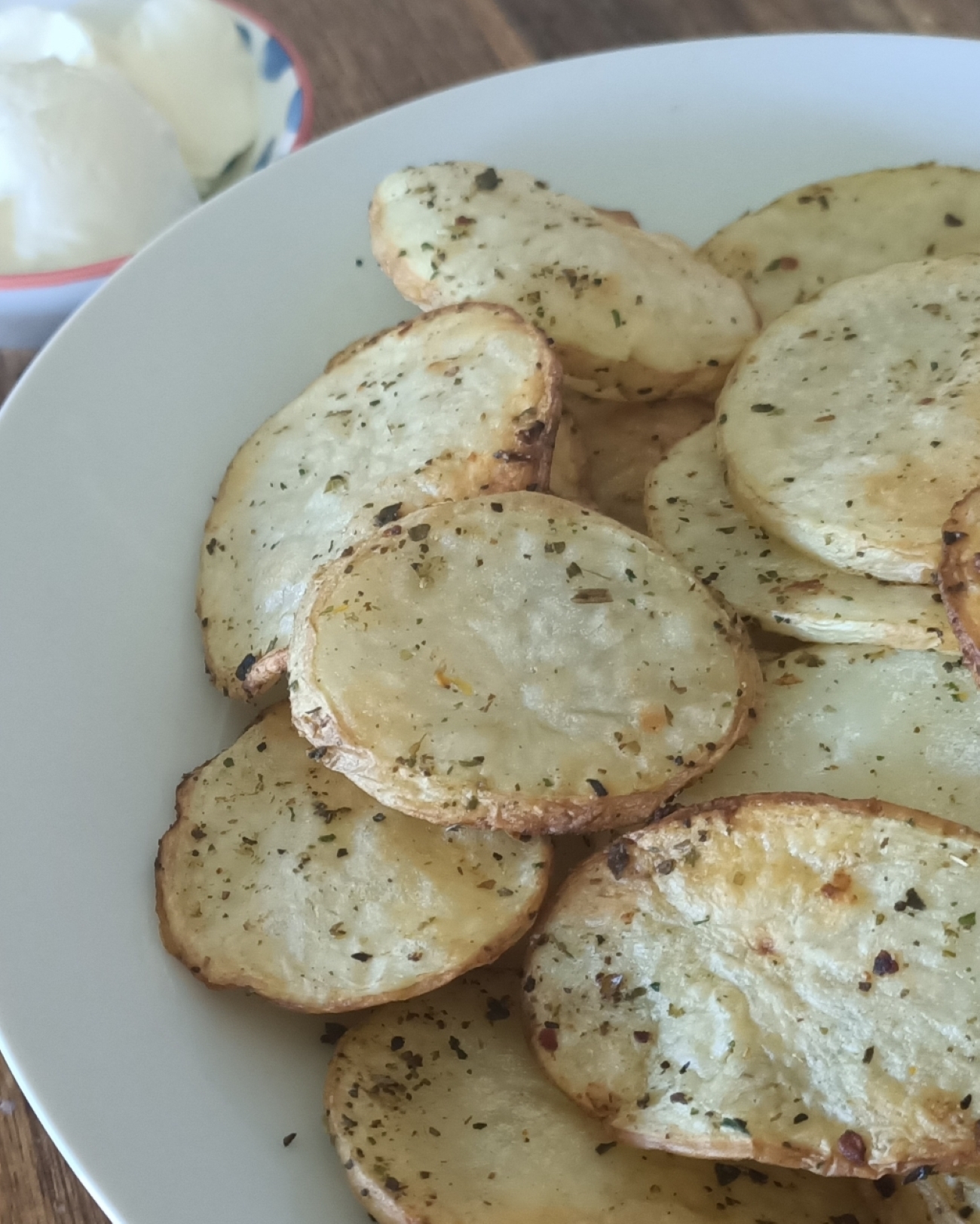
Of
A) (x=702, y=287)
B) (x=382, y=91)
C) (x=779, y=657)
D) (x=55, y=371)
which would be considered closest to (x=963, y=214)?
(x=702, y=287)

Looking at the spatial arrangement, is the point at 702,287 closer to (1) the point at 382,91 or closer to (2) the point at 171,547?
(2) the point at 171,547

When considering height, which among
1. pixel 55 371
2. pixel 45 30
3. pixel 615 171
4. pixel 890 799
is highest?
pixel 45 30

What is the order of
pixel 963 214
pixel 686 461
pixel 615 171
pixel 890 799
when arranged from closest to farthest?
1. pixel 890 799
2. pixel 686 461
3. pixel 963 214
4. pixel 615 171

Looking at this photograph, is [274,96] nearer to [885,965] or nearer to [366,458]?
[366,458]

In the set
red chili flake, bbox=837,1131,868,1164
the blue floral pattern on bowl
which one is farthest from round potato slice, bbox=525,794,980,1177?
the blue floral pattern on bowl

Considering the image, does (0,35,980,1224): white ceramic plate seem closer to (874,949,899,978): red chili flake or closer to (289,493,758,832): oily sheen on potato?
(289,493,758,832): oily sheen on potato

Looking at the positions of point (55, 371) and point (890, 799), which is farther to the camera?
point (55, 371)
